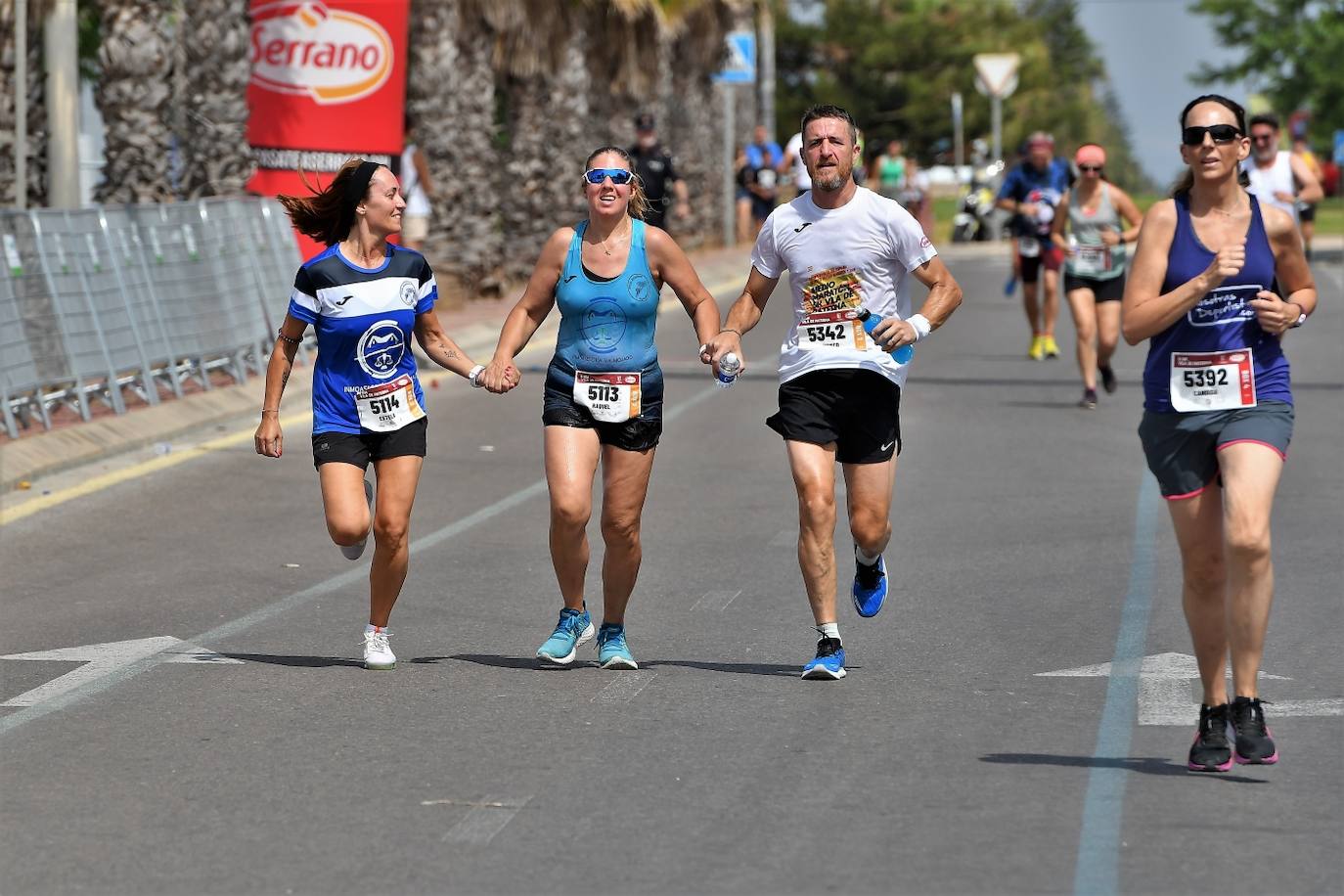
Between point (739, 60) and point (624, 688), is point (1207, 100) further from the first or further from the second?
point (739, 60)

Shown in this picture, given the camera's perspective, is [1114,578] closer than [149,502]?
Yes

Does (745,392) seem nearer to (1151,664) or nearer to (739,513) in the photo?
(739,513)

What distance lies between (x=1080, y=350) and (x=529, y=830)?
11.5 m

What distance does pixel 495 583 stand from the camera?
401 inches

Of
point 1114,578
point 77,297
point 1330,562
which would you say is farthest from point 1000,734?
point 77,297

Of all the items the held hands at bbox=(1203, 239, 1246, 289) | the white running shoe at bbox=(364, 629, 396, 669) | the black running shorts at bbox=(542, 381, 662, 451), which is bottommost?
the white running shoe at bbox=(364, 629, 396, 669)

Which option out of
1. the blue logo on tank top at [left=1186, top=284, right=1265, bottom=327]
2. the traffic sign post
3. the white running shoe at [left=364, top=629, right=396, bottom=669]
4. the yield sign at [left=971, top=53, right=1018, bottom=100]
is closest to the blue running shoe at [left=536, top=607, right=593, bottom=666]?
the white running shoe at [left=364, top=629, right=396, bottom=669]

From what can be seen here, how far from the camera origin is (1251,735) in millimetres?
6551

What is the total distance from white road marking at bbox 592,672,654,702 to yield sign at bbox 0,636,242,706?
141 centimetres

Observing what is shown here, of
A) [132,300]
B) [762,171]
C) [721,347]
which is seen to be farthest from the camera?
[762,171]

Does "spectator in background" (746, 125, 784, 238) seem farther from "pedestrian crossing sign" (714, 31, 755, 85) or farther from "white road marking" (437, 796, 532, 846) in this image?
"white road marking" (437, 796, 532, 846)

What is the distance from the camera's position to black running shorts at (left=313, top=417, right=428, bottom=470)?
838 centimetres

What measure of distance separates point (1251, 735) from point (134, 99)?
14457 millimetres

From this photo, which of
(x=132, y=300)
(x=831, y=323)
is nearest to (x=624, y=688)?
(x=831, y=323)
